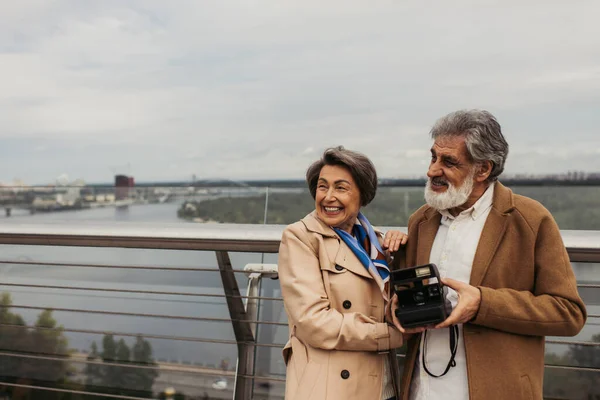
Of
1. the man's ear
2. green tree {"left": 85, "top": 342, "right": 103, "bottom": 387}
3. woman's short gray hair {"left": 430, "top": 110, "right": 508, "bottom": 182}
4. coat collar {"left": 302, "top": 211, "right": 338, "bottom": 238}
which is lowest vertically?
green tree {"left": 85, "top": 342, "right": 103, "bottom": 387}

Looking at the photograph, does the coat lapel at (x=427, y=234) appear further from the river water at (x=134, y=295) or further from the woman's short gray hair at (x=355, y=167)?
the river water at (x=134, y=295)

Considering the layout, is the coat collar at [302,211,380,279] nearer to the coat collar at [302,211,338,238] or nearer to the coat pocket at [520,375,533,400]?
the coat collar at [302,211,338,238]

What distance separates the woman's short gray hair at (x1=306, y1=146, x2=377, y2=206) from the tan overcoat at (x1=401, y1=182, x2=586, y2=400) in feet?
1.26

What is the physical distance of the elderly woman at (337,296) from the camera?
184 cm

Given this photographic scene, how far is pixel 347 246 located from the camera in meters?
1.96

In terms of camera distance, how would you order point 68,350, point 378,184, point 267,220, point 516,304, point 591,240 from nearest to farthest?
point 516,304
point 378,184
point 591,240
point 68,350
point 267,220

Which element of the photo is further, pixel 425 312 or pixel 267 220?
pixel 267 220

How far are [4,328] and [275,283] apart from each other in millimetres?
1672

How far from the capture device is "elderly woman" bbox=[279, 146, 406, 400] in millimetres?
1842

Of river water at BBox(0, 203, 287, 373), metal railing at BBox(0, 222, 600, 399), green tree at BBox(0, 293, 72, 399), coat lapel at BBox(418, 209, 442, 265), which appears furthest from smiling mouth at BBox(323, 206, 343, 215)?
green tree at BBox(0, 293, 72, 399)

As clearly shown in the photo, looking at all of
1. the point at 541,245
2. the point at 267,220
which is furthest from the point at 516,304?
the point at 267,220

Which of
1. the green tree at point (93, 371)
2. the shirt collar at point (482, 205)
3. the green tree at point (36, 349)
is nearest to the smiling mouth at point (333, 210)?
the shirt collar at point (482, 205)

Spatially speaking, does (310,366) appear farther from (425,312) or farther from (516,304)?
(516,304)

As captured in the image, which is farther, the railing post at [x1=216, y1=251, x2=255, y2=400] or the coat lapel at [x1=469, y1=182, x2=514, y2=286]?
the railing post at [x1=216, y1=251, x2=255, y2=400]
